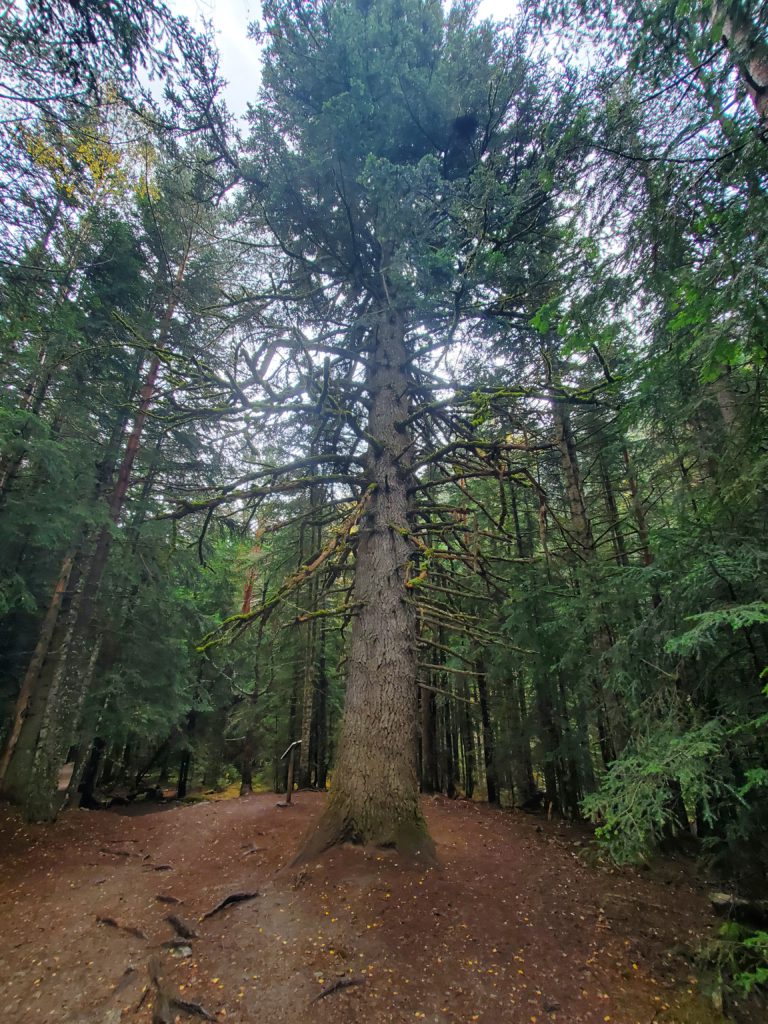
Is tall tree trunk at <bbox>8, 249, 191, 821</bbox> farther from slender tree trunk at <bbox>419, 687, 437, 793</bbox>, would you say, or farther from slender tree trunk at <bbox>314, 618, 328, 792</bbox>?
slender tree trunk at <bbox>419, 687, 437, 793</bbox>

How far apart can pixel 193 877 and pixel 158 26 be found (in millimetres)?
9642

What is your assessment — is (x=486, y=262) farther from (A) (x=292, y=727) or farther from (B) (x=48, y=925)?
(A) (x=292, y=727)

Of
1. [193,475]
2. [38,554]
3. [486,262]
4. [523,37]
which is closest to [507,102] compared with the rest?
[523,37]

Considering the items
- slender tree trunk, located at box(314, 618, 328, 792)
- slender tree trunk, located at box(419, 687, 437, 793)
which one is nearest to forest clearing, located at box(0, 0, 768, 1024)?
slender tree trunk, located at box(419, 687, 437, 793)

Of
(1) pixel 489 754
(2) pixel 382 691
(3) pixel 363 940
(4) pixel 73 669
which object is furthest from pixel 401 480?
(1) pixel 489 754

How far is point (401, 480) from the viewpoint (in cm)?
652

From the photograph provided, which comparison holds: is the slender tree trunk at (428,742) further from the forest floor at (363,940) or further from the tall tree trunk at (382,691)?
the tall tree trunk at (382,691)

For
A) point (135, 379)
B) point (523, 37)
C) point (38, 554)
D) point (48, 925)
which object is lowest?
point (48, 925)

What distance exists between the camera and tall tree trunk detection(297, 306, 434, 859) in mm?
4758

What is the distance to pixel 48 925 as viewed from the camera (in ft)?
14.2

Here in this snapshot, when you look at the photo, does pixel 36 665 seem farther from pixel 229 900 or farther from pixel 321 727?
pixel 321 727

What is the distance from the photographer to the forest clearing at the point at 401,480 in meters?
3.34

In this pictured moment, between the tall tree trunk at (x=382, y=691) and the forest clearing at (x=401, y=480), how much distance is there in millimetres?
40

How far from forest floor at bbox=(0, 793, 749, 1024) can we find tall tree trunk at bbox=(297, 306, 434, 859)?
299 mm
